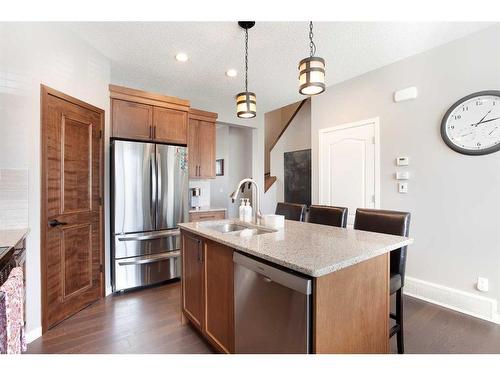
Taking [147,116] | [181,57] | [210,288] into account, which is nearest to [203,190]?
[147,116]

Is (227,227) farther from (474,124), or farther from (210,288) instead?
(474,124)

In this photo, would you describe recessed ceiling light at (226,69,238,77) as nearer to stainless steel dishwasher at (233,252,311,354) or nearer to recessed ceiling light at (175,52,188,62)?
recessed ceiling light at (175,52,188,62)

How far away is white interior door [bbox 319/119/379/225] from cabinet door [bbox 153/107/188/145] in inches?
78.0

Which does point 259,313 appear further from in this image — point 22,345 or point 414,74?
point 414,74

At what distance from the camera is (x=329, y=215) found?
2367 millimetres

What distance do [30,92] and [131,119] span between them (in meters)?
1.07

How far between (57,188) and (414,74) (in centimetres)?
376

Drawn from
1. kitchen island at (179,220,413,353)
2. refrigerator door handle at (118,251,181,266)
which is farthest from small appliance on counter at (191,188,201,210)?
kitchen island at (179,220,413,353)

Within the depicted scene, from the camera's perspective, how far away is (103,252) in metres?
2.72

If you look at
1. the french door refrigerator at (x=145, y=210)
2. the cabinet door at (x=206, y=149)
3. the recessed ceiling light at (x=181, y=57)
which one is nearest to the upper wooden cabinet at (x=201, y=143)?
the cabinet door at (x=206, y=149)

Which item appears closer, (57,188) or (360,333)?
(360,333)
